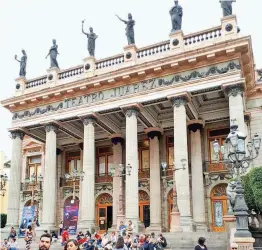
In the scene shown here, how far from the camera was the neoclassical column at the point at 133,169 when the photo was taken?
21719 millimetres

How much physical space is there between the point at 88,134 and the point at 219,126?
8541mm

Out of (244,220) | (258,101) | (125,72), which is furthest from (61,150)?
(244,220)

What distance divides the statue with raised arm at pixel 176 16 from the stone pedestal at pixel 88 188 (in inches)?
294

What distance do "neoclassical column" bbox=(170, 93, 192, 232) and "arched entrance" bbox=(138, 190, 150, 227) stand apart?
6529 millimetres

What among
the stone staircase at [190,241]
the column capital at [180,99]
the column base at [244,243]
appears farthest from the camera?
the column capital at [180,99]

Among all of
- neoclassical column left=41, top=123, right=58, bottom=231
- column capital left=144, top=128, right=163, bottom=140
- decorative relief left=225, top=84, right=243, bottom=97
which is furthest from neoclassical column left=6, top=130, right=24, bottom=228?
decorative relief left=225, top=84, right=243, bottom=97

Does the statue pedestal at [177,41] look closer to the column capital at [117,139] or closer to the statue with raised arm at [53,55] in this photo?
the column capital at [117,139]

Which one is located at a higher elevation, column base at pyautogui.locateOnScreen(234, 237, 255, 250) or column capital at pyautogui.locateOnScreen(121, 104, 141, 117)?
column capital at pyautogui.locateOnScreen(121, 104, 141, 117)

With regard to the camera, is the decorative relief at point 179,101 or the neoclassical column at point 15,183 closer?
the decorative relief at point 179,101

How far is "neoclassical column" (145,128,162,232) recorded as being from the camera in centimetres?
2530

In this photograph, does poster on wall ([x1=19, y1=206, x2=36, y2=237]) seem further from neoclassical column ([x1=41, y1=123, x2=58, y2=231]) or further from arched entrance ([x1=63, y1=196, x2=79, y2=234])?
neoclassical column ([x1=41, y1=123, x2=58, y2=231])

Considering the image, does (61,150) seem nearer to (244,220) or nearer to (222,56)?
(222,56)

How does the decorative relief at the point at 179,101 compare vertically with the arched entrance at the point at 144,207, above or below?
above

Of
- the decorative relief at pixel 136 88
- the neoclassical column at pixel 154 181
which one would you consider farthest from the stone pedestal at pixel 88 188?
the neoclassical column at pixel 154 181
